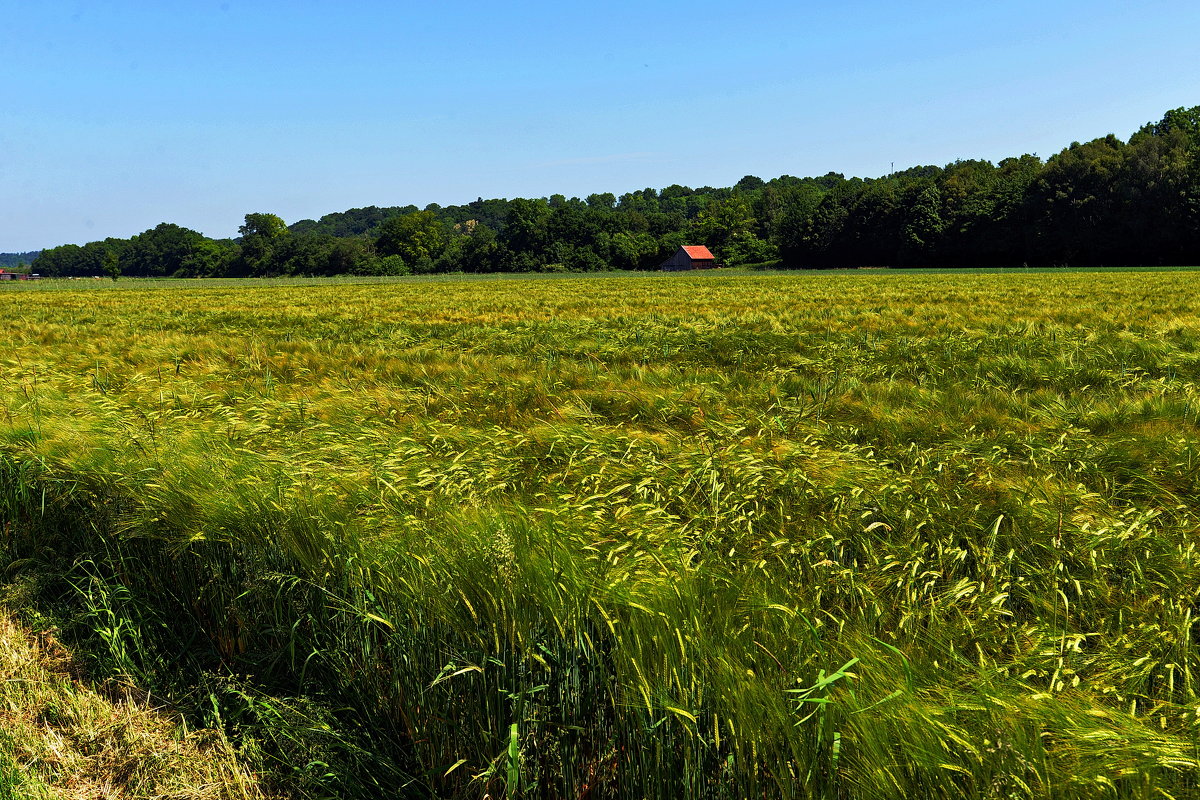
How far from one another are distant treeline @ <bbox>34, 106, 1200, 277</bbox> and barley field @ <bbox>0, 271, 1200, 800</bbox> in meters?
71.3

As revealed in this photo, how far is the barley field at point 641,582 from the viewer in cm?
206

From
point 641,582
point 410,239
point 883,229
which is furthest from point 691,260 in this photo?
point 641,582

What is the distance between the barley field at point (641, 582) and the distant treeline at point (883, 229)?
234ft

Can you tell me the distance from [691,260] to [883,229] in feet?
116

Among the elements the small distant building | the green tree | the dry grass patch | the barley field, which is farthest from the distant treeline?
the dry grass patch

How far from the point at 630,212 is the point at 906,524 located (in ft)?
443

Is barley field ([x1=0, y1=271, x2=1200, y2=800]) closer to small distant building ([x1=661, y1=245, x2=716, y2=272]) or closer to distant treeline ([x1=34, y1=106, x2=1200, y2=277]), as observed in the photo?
distant treeline ([x1=34, y1=106, x2=1200, y2=277])

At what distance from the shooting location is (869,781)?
1.85 m

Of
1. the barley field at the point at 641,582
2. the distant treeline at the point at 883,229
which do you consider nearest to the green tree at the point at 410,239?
the distant treeline at the point at 883,229

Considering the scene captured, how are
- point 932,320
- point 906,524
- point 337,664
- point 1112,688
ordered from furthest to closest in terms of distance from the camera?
point 932,320 → point 906,524 → point 337,664 → point 1112,688

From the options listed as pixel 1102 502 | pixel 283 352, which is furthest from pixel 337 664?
pixel 283 352

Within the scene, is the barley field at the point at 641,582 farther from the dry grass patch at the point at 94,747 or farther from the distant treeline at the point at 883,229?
the distant treeline at the point at 883,229

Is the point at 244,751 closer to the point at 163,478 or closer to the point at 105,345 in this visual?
the point at 163,478

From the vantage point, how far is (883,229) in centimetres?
8725
